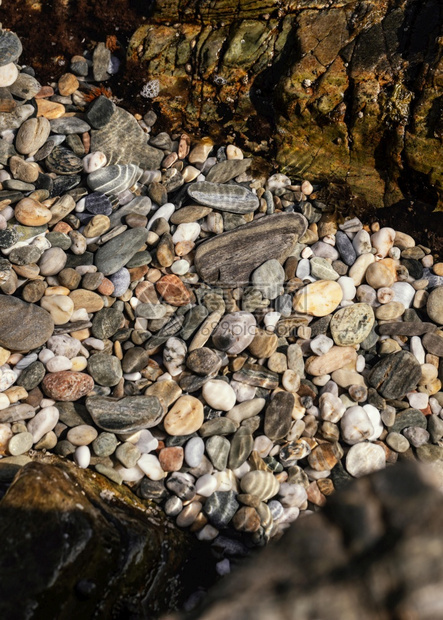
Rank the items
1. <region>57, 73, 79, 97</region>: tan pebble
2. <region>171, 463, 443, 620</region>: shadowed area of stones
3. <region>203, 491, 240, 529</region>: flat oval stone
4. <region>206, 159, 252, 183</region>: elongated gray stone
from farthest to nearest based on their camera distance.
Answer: <region>57, 73, 79, 97</region>: tan pebble, <region>206, 159, 252, 183</region>: elongated gray stone, <region>203, 491, 240, 529</region>: flat oval stone, <region>171, 463, 443, 620</region>: shadowed area of stones

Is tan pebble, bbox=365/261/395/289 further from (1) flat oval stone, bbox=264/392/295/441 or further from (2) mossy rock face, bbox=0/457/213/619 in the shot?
(2) mossy rock face, bbox=0/457/213/619

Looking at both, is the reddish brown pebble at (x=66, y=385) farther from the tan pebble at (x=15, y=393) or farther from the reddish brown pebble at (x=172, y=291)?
the reddish brown pebble at (x=172, y=291)

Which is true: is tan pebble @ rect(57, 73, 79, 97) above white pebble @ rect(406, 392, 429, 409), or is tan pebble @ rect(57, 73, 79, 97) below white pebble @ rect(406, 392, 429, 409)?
above

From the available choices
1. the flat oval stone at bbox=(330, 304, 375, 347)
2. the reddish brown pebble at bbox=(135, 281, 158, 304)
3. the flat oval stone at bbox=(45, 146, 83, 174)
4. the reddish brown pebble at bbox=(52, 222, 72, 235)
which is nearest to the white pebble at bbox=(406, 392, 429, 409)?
the flat oval stone at bbox=(330, 304, 375, 347)

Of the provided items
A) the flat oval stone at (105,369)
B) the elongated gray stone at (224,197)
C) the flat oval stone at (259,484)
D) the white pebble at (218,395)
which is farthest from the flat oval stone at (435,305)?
the flat oval stone at (105,369)

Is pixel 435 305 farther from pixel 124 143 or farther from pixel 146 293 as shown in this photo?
pixel 124 143

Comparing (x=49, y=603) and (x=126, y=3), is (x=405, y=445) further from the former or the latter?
(x=126, y=3)

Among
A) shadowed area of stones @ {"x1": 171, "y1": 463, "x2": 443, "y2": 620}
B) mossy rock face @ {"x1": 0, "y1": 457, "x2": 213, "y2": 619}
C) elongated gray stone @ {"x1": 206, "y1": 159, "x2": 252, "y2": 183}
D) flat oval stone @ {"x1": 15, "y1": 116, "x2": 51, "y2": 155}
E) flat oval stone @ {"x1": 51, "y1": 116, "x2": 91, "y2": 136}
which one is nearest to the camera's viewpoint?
shadowed area of stones @ {"x1": 171, "y1": 463, "x2": 443, "y2": 620}
